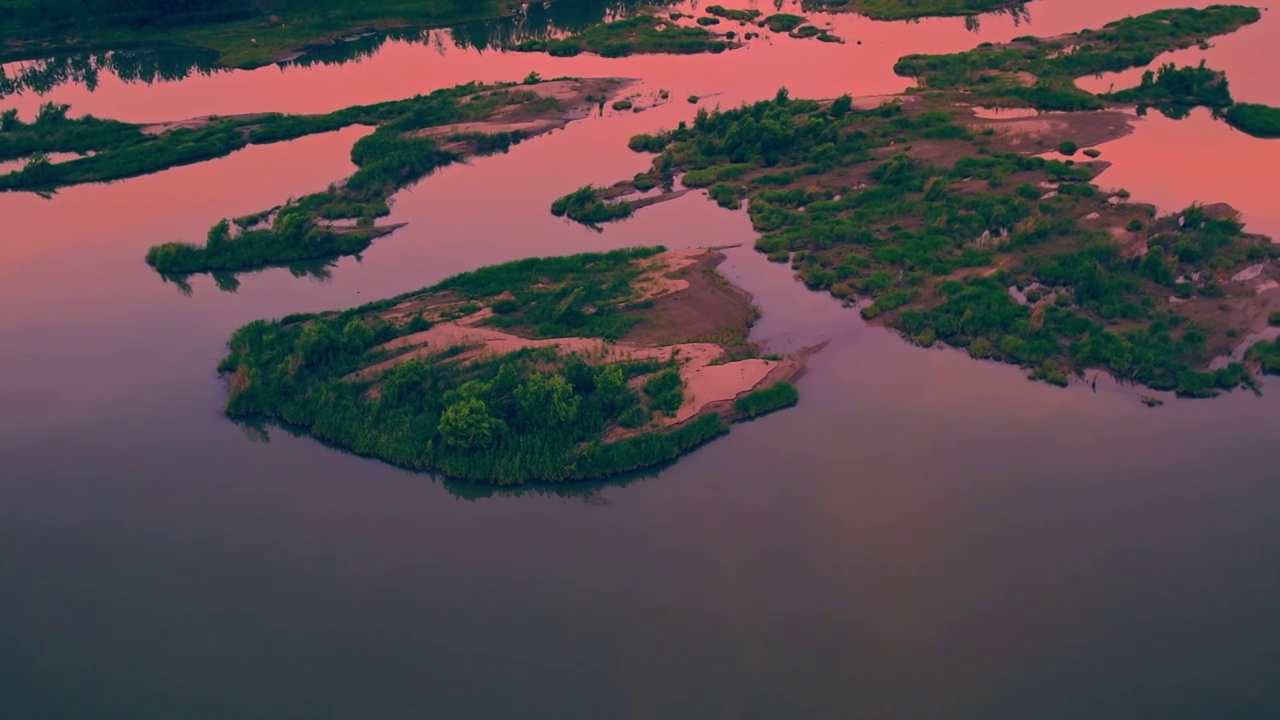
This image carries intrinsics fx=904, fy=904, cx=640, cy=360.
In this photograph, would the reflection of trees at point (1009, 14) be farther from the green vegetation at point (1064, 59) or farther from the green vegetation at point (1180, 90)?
the green vegetation at point (1180, 90)

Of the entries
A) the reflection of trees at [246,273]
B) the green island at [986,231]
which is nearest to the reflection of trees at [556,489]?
the green island at [986,231]

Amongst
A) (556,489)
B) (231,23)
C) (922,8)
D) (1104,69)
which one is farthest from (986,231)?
(231,23)

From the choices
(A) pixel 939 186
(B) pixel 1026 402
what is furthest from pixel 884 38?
(B) pixel 1026 402

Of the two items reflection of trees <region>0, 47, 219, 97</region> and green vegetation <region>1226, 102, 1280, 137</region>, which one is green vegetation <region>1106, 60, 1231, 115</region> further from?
reflection of trees <region>0, 47, 219, 97</region>

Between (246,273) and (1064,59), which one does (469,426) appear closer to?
→ (246,273)

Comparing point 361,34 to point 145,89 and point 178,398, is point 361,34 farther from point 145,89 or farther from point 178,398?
point 178,398

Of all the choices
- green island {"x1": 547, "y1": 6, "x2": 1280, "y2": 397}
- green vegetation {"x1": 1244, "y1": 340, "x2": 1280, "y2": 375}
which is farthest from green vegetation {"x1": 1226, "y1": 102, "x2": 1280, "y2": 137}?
green vegetation {"x1": 1244, "y1": 340, "x2": 1280, "y2": 375}

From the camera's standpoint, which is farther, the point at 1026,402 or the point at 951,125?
the point at 951,125
